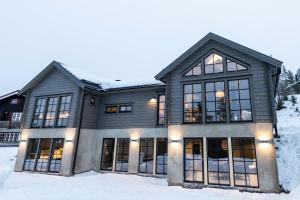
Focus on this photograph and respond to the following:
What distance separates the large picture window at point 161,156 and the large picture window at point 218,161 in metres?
3.39

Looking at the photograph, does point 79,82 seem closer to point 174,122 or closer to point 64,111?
point 64,111

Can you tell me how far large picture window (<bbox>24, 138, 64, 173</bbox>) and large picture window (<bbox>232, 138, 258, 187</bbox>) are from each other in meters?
11.8

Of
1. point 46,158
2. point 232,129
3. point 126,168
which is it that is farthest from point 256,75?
point 46,158

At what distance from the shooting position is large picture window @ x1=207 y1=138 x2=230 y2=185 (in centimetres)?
1045

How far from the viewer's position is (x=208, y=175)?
421 inches

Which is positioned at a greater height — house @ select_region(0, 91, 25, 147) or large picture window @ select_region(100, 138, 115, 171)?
house @ select_region(0, 91, 25, 147)

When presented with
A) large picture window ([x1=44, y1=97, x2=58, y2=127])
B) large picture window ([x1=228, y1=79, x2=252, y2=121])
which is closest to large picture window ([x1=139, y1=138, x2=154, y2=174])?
large picture window ([x1=228, y1=79, x2=252, y2=121])

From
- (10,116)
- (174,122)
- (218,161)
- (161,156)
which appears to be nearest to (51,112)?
(161,156)

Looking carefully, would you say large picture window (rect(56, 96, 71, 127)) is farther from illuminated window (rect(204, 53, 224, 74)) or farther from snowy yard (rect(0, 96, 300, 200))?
illuminated window (rect(204, 53, 224, 74))

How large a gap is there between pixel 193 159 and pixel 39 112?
12711 mm

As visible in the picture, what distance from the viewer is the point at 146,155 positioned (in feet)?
46.4

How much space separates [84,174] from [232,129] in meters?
10.3

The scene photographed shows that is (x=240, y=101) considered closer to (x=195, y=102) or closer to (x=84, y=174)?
(x=195, y=102)

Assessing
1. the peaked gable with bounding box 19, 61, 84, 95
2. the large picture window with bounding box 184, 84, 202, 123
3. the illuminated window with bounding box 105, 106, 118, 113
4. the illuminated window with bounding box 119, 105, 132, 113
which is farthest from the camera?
the illuminated window with bounding box 105, 106, 118, 113
